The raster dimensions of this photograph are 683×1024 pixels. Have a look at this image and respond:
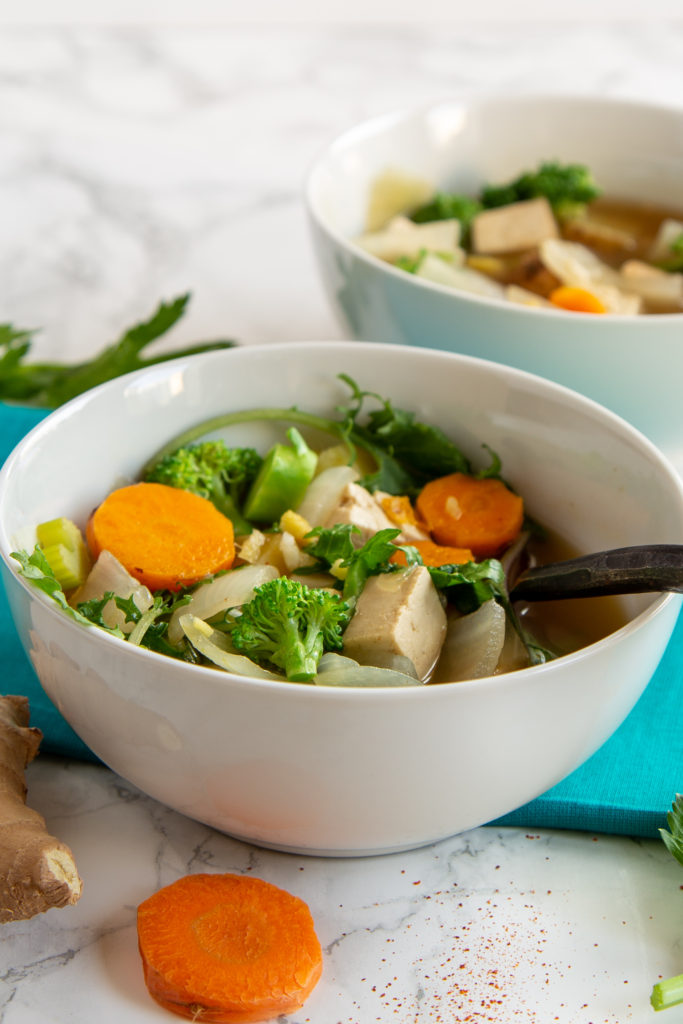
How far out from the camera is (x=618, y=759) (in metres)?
1.57

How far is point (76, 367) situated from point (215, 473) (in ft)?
2.36

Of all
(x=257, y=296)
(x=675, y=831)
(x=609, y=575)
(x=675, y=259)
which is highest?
(x=609, y=575)

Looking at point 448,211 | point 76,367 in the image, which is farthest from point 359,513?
point 448,211

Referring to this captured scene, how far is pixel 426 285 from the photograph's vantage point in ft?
6.56

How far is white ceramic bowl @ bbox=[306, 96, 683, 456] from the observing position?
194 centimetres

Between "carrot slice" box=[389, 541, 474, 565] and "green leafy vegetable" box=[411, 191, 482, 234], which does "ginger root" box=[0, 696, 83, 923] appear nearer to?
"carrot slice" box=[389, 541, 474, 565]

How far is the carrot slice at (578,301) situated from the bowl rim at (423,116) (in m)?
0.05

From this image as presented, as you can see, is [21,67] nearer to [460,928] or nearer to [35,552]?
[35,552]

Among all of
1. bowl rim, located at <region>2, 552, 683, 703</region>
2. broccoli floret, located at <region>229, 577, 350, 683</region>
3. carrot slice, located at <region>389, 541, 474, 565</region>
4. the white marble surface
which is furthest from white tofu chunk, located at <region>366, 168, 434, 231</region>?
bowl rim, located at <region>2, 552, 683, 703</region>

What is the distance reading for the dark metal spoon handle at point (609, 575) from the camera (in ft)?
4.50

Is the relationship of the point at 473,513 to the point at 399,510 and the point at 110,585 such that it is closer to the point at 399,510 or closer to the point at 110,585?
the point at 399,510

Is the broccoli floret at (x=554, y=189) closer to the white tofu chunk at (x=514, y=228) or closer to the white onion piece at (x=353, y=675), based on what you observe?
the white tofu chunk at (x=514, y=228)

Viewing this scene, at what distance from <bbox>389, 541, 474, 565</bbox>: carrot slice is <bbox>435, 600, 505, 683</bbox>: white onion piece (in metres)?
0.15

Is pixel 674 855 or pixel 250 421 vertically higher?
pixel 250 421
